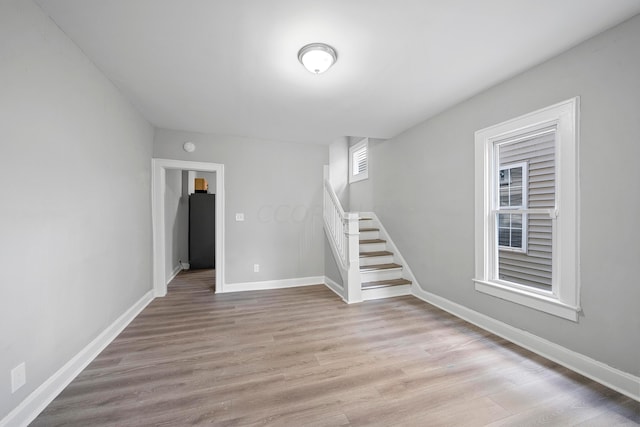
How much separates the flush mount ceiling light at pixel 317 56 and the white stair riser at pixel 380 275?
2.64 m

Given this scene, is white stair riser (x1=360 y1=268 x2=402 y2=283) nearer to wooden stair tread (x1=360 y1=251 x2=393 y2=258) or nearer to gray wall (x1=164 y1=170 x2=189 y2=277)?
wooden stair tread (x1=360 y1=251 x2=393 y2=258)

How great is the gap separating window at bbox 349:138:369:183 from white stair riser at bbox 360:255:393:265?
1.69 m

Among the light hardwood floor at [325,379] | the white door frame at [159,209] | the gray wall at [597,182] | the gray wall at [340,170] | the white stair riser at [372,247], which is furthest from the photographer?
the gray wall at [340,170]

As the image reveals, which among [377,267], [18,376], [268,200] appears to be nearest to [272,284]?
[268,200]

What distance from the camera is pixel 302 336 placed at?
244 centimetres

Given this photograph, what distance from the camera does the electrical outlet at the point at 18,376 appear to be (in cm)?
132

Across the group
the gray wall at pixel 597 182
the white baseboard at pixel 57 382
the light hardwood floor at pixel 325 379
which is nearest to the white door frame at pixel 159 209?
the light hardwood floor at pixel 325 379

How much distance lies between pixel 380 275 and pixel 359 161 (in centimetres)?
267

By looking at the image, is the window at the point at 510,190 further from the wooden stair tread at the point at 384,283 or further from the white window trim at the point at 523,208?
the wooden stair tread at the point at 384,283

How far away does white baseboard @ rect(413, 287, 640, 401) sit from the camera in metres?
1.61

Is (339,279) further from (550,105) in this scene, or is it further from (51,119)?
(51,119)

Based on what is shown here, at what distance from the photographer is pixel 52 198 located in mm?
1591

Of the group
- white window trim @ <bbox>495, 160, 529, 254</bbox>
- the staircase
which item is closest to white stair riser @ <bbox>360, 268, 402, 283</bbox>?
the staircase

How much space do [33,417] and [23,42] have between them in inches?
83.1
